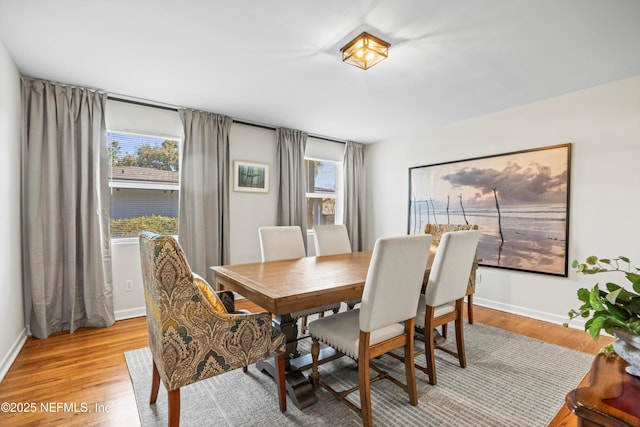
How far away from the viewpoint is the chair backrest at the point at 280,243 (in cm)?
282

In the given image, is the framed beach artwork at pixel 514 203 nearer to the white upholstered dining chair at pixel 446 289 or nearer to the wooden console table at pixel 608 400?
the white upholstered dining chair at pixel 446 289

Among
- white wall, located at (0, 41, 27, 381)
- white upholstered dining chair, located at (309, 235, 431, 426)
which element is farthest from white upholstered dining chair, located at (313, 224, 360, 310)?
white wall, located at (0, 41, 27, 381)

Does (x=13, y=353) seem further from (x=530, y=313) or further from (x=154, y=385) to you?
(x=530, y=313)

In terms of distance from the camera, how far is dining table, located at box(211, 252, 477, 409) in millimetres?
1607

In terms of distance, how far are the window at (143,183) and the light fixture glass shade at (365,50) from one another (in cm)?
238

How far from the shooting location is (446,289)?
2053 mm

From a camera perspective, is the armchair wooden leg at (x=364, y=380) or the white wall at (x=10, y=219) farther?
the white wall at (x=10, y=219)

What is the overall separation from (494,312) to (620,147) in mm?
2087

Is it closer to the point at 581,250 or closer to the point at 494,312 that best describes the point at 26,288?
the point at 494,312

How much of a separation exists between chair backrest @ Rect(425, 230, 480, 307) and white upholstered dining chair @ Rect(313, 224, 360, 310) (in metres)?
1.32

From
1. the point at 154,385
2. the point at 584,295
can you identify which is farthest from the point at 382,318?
the point at 154,385

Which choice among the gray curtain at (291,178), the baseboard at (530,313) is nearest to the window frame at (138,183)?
the gray curtain at (291,178)

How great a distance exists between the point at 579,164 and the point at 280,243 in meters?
3.15

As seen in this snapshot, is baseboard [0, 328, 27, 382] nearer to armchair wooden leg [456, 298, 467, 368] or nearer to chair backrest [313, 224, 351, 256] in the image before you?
chair backrest [313, 224, 351, 256]
